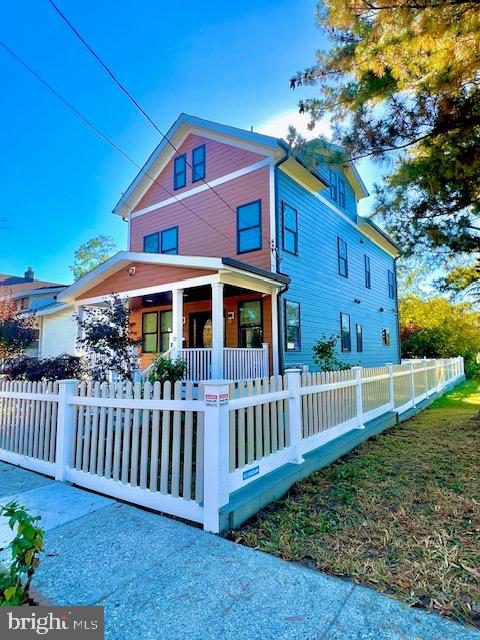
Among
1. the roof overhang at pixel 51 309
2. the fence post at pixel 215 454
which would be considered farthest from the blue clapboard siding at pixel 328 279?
the roof overhang at pixel 51 309

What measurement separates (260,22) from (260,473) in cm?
827

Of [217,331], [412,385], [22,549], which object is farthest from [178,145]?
[22,549]

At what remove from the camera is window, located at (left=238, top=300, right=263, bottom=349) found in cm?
1011

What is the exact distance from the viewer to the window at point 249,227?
1036 cm

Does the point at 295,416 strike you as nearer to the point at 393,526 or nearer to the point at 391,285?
the point at 393,526

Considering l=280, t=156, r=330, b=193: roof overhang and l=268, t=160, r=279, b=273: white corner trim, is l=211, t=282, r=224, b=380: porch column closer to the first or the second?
l=268, t=160, r=279, b=273: white corner trim

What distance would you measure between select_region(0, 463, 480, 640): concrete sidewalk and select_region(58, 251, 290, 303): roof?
552 cm

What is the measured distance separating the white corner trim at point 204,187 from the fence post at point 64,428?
837 centimetres

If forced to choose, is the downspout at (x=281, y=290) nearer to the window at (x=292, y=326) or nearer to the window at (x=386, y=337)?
the window at (x=292, y=326)

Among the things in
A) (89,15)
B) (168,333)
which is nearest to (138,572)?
(89,15)

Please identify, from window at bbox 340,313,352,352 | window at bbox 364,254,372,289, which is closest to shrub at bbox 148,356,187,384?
window at bbox 340,313,352,352

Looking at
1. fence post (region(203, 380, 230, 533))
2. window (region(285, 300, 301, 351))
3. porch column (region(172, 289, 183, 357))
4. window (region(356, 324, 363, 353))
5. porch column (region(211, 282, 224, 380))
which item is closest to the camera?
fence post (region(203, 380, 230, 533))

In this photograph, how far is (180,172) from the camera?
1281 centimetres

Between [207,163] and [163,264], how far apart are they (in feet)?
15.6
